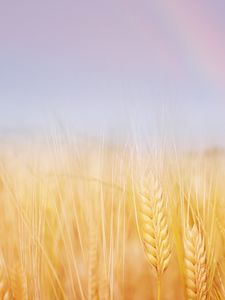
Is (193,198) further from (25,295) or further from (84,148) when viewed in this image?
(25,295)

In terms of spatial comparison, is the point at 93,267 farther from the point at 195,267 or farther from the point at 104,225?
the point at 195,267

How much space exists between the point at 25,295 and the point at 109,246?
0.55ft

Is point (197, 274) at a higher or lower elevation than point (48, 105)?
lower

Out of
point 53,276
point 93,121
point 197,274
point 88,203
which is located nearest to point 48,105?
point 93,121

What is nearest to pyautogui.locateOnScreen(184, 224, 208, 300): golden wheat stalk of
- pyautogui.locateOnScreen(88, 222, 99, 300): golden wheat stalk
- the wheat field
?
the wheat field

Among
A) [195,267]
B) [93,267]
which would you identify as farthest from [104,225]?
[195,267]

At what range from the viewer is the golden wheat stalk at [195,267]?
0.79 meters

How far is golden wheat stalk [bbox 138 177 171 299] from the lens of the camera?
0.76 m

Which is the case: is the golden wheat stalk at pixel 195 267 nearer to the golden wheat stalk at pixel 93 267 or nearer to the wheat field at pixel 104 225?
the wheat field at pixel 104 225

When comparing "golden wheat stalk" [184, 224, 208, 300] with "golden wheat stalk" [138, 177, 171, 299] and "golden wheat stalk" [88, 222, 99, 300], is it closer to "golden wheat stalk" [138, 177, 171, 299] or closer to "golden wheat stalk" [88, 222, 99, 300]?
"golden wheat stalk" [138, 177, 171, 299]

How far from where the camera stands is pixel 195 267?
0.79 meters

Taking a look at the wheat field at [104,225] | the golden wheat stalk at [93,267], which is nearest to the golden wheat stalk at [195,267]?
the wheat field at [104,225]

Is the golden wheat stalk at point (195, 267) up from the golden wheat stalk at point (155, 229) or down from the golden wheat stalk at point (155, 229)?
down

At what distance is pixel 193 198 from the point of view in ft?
2.88
